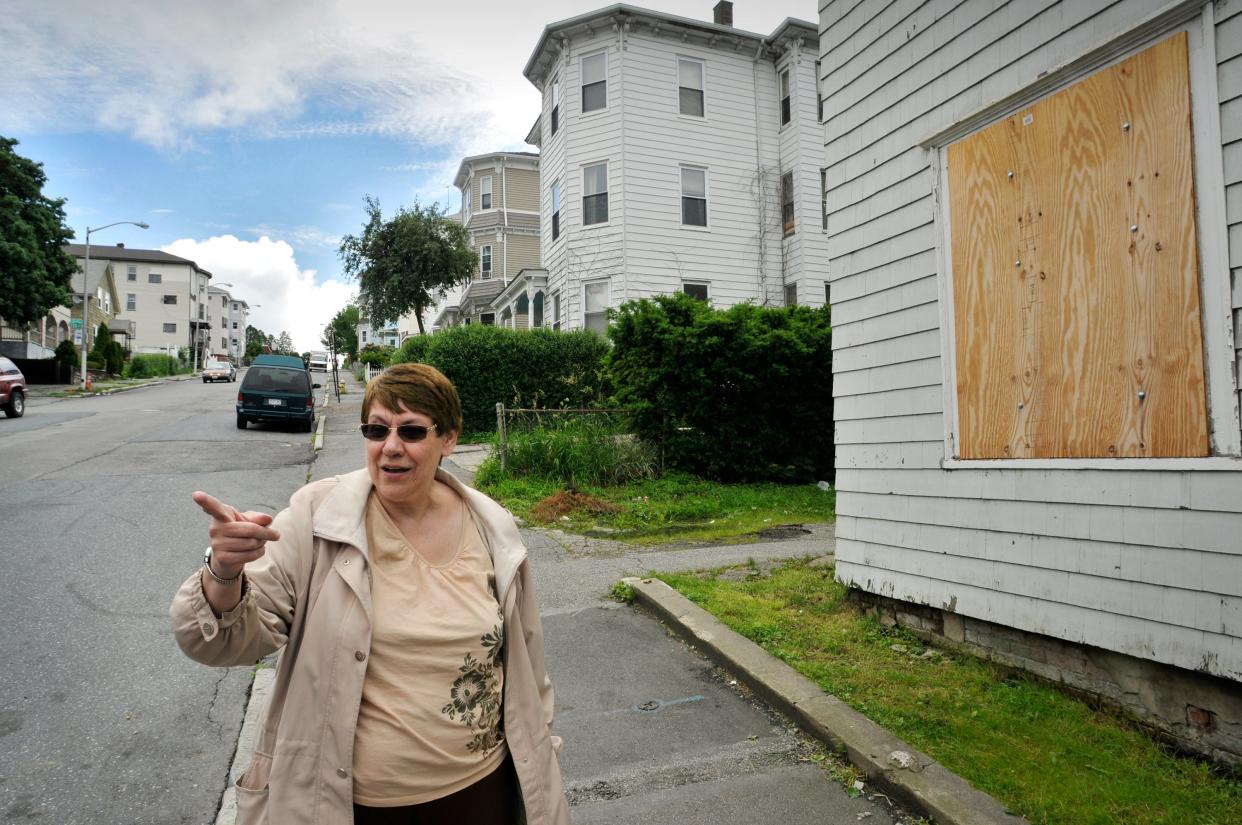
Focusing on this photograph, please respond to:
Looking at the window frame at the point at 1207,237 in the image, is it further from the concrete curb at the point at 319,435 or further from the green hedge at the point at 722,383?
the concrete curb at the point at 319,435

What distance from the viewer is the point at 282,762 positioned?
6.48 ft

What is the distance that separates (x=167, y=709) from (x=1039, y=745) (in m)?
4.90

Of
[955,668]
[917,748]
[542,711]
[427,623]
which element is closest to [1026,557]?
[955,668]

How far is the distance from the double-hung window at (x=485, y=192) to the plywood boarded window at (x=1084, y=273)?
33.4 metres

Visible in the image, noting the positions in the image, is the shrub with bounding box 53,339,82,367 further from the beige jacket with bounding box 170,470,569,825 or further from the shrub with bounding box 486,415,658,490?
the beige jacket with bounding box 170,470,569,825

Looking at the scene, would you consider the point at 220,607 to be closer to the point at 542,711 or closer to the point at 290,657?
the point at 290,657

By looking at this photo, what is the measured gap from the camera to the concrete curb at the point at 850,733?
328 centimetres

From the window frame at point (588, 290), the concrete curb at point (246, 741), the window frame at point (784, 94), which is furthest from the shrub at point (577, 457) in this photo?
the window frame at point (784, 94)

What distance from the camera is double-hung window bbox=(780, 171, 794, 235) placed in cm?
2166

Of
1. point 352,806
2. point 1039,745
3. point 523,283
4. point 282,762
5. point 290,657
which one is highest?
point 523,283

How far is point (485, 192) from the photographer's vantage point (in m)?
36.4

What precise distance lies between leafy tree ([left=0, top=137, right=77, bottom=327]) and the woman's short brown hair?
43529 mm

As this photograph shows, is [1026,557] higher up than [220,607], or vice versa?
[220,607]

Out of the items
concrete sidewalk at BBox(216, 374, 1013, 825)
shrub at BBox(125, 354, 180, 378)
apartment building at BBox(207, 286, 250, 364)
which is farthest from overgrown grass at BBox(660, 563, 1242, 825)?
apartment building at BBox(207, 286, 250, 364)
